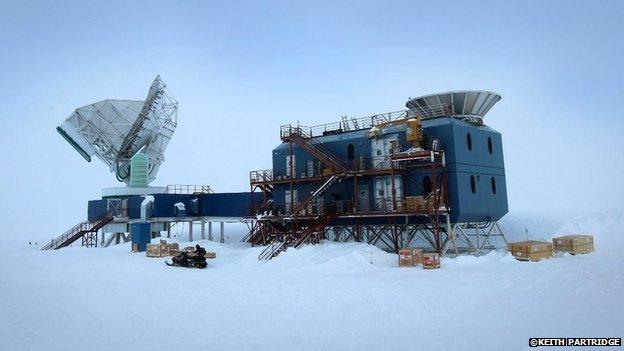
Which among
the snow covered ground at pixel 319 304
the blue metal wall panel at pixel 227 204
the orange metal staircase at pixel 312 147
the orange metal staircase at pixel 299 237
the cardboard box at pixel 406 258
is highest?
the orange metal staircase at pixel 312 147

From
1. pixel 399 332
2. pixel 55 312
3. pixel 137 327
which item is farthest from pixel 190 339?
pixel 55 312

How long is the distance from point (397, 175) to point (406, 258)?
9.10 meters

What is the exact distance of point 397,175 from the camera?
33375mm

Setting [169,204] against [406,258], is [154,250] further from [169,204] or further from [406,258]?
[406,258]

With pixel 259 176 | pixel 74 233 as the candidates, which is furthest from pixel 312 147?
pixel 74 233

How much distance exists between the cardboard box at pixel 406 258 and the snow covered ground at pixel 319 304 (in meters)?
0.68

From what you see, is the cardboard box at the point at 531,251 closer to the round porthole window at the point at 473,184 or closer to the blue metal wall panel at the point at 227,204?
the round porthole window at the point at 473,184

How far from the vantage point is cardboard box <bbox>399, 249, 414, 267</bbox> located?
2562 cm

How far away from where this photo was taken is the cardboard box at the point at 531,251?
1009 inches

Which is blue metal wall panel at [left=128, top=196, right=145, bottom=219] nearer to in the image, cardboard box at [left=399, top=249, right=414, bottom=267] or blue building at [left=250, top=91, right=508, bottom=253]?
blue building at [left=250, top=91, right=508, bottom=253]

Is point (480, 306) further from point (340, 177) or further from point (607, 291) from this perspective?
point (340, 177)

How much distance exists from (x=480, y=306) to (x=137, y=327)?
11.1 metres

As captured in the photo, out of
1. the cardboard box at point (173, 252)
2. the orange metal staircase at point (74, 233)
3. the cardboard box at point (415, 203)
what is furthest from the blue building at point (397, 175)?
the orange metal staircase at point (74, 233)

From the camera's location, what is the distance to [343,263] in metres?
26.1
